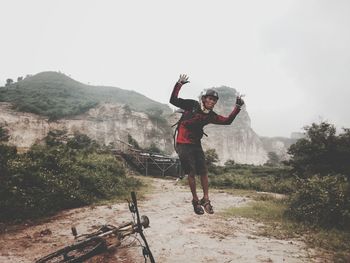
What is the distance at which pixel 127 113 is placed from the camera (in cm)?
6238

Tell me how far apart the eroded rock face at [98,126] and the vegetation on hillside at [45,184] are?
30785 millimetres

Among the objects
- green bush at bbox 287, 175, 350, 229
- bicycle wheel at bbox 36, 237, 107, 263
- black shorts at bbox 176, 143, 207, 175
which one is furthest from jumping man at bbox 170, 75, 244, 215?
green bush at bbox 287, 175, 350, 229

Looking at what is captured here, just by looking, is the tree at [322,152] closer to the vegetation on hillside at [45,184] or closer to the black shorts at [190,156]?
the vegetation on hillside at [45,184]

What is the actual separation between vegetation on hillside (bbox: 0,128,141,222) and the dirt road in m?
0.95

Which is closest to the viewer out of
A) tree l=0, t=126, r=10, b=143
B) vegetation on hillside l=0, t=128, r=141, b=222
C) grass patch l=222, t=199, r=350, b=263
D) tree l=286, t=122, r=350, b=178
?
grass patch l=222, t=199, r=350, b=263

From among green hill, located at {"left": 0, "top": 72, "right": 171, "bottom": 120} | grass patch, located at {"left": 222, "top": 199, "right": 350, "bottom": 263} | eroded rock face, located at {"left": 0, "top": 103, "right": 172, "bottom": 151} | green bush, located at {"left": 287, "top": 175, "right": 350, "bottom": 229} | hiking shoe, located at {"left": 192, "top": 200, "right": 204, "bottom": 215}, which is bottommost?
grass patch, located at {"left": 222, "top": 199, "right": 350, "bottom": 263}

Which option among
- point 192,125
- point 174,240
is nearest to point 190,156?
point 192,125

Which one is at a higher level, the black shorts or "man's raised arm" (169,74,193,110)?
"man's raised arm" (169,74,193,110)

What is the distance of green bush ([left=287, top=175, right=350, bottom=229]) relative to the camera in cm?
1276

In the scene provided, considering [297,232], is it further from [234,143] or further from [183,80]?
[234,143]

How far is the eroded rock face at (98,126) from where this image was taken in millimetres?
46844

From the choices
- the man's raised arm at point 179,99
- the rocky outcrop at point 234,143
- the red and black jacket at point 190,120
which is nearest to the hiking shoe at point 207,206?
the red and black jacket at point 190,120

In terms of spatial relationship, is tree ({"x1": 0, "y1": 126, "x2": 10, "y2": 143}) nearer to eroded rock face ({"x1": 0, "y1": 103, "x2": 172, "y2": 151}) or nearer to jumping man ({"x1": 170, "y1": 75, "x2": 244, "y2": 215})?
eroded rock face ({"x1": 0, "y1": 103, "x2": 172, "y2": 151})

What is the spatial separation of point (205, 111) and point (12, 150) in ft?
42.7
